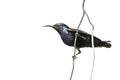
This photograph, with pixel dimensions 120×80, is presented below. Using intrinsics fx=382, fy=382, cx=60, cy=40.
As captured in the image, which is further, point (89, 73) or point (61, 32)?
point (89, 73)

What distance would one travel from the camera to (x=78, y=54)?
3.84ft

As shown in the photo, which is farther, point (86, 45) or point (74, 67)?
point (74, 67)

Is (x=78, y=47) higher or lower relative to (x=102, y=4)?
lower

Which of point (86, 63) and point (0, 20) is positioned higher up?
point (0, 20)

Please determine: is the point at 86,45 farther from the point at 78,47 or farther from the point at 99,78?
the point at 99,78

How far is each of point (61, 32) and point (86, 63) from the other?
0.57 feet

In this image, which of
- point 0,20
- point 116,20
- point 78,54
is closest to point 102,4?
point 116,20

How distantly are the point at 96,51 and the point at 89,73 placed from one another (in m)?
0.07

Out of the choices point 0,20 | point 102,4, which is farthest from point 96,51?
point 0,20

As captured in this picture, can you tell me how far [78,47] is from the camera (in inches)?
43.7

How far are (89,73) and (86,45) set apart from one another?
0.15m

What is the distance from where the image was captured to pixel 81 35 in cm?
109

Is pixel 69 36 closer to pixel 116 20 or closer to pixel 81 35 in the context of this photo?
Answer: pixel 81 35

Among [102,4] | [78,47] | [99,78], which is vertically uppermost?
[102,4]
